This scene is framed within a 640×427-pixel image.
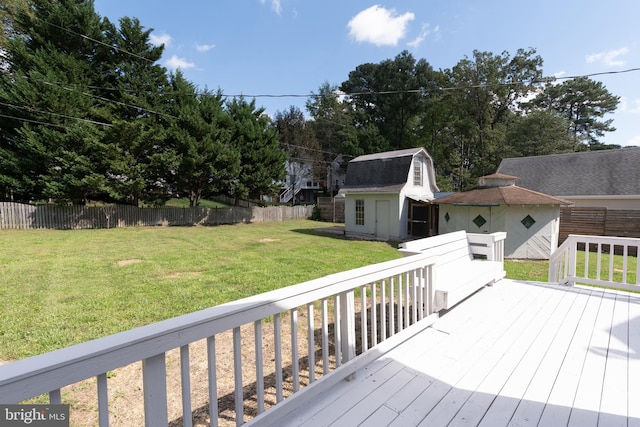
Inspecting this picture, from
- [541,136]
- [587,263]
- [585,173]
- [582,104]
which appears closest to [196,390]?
[587,263]

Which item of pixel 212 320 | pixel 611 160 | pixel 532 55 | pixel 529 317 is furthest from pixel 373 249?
pixel 532 55

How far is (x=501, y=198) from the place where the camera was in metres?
11.1

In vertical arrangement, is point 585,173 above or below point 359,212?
above

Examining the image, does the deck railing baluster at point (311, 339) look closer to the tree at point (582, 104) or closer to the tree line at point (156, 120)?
the tree line at point (156, 120)

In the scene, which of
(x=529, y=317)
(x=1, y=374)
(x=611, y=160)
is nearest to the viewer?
(x=1, y=374)

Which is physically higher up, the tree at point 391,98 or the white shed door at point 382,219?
the tree at point 391,98

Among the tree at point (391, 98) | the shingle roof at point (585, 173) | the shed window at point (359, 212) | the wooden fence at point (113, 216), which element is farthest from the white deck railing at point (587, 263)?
the tree at point (391, 98)

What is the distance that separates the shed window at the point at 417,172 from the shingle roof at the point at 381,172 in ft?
1.59

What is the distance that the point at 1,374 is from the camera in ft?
2.89

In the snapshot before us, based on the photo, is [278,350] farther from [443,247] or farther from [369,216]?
[369,216]

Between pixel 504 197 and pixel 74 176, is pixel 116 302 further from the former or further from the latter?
pixel 74 176

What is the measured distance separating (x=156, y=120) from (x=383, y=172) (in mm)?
15179

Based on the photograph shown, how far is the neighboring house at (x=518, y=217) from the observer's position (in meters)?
10.8

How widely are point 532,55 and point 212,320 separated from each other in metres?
39.0
